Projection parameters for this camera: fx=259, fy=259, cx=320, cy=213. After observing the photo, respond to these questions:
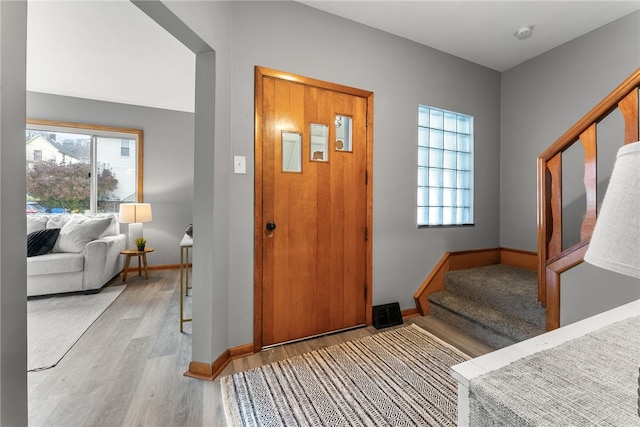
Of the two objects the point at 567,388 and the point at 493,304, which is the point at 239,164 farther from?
the point at 493,304

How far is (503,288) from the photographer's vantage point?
220cm

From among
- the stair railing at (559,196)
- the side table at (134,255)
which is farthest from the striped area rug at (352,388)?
the side table at (134,255)

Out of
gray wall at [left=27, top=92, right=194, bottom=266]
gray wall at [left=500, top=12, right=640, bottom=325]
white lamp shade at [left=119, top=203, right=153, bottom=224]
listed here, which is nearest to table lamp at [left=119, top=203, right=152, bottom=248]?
white lamp shade at [left=119, top=203, right=153, bottom=224]

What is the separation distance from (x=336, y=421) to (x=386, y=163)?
76.8 inches

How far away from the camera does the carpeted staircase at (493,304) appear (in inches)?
76.5

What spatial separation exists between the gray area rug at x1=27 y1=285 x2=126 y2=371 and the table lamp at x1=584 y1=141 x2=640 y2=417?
2.77 meters

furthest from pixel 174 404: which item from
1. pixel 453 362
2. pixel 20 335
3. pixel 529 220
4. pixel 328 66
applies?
pixel 529 220

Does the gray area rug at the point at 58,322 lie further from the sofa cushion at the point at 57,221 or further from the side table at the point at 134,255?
the sofa cushion at the point at 57,221

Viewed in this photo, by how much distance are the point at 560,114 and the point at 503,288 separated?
1.88 meters

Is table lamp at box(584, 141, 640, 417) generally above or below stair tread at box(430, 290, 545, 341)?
above

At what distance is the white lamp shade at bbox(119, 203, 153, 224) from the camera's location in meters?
3.55

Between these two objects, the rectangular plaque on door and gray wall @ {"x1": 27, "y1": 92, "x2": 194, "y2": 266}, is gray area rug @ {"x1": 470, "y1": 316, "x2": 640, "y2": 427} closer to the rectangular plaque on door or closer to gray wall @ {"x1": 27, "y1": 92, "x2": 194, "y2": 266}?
the rectangular plaque on door

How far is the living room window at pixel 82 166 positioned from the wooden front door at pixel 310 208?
3.32 m

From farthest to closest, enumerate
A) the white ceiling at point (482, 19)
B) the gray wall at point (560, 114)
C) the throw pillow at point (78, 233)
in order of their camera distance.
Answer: the throw pillow at point (78, 233) < the white ceiling at point (482, 19) < the gray wall at point (560, 114)
